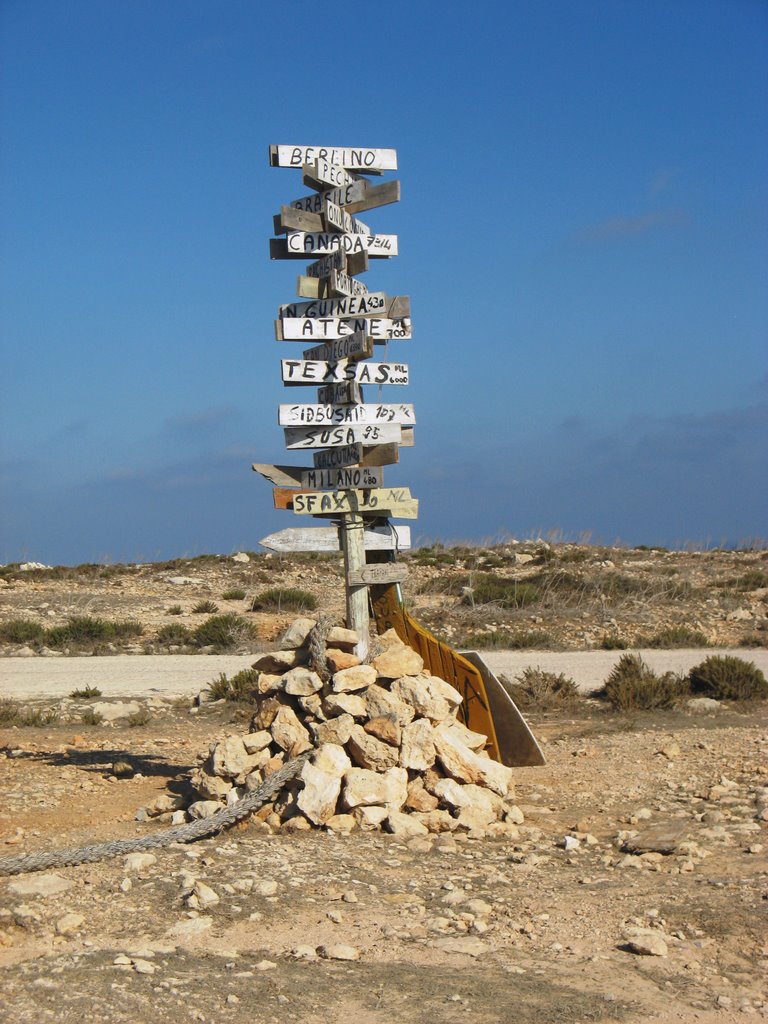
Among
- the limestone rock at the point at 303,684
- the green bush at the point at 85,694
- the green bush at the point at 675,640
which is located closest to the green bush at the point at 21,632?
the green bush at the point at 85,694

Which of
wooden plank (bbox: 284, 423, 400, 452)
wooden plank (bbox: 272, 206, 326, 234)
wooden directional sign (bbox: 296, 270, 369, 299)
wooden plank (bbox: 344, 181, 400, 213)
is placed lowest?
wooden plank (bbox: 284, 423, 400, 452)

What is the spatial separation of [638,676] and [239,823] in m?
6.94

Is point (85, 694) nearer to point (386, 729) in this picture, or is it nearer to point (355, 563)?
point (355, 563)

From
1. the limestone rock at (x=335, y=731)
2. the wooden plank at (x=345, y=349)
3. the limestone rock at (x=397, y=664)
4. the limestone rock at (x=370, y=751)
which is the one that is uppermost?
the wooden plank at (x=345, y=349)

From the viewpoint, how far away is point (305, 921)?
5.11 meters

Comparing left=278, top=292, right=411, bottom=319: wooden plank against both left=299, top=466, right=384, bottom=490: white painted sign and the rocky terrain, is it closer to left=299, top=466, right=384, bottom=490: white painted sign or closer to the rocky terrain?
left=299, top=466, right=384, bottom=490: white painted sign

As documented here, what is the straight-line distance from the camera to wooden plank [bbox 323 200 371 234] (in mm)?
7969

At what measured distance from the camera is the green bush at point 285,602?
23.0 metres

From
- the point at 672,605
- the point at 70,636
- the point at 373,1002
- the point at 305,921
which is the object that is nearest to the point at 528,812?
the point at 305,921

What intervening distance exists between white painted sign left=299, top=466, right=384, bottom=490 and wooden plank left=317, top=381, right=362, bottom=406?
0.51 metres

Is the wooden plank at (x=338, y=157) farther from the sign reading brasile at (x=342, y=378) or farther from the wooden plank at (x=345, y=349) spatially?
the wooden plank at (x=345, y=349)

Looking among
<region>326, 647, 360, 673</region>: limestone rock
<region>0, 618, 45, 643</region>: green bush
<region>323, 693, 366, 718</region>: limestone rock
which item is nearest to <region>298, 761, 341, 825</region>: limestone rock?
<region>323, 693, 366, 718</region>: limestone rock

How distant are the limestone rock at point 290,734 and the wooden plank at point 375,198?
3929 mm

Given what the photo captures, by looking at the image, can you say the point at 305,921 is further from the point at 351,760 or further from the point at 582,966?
the point at 351,760
